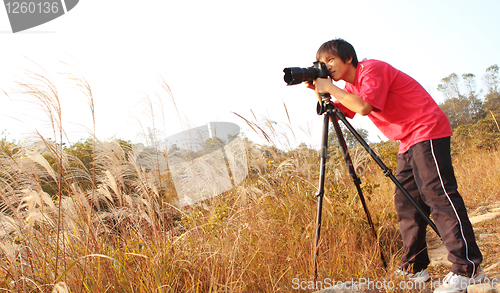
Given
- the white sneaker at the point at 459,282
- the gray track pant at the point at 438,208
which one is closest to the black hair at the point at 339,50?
the gray track pant at the point at 438,208

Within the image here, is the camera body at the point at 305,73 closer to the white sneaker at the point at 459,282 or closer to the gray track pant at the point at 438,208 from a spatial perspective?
the gray track pant at the point at 438,208

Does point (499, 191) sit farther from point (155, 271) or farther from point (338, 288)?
point (155, 271)

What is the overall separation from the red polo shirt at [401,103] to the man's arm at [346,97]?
41 mm

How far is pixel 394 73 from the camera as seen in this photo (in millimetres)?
2047

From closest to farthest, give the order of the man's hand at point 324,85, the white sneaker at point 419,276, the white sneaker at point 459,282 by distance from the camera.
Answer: the white sneaker at point 459,282, the man's hand at point 324,85, the white sneaker at point 419,276

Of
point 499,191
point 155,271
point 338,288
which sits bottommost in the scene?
point 499,191

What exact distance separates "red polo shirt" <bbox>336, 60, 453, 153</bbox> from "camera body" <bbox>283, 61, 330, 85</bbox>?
0.26 meters

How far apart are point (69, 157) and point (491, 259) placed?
335 centimetres

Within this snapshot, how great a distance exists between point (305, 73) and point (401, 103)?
72 centimetres

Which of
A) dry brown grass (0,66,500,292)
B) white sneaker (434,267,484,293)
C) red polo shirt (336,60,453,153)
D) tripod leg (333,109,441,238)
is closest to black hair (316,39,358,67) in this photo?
red polo shirt (336,60,453,153)

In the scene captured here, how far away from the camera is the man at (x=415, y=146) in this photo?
5.83 ft

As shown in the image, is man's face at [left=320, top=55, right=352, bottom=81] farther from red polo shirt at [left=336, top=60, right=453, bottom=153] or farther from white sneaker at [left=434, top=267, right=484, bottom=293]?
white sneaker at [left=434, top=267, right=484, bottom=293]

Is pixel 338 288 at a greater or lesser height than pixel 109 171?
lesser

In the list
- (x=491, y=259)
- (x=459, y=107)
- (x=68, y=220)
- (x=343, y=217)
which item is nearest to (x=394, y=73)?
(x=343, y=217)
